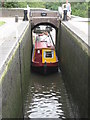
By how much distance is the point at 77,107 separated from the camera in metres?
10.1

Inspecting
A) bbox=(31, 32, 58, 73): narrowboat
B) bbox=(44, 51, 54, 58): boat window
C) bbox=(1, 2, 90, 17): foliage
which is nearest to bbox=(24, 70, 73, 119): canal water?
bbox=(31, 32, 58, 73): narrowboat

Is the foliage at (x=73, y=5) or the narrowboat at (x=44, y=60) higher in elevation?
the foliage at (x=73, y=5)

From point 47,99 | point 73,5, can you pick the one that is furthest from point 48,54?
point 73,5

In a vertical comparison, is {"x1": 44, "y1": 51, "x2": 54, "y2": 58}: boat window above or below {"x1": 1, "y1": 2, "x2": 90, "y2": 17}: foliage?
below

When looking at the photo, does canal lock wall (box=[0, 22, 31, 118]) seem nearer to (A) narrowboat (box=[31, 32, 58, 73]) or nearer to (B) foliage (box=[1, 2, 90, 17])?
(A) narrowboat (box=[31, 32, 58, 73])

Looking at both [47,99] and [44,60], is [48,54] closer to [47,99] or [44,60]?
[44,60]

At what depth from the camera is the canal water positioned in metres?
11.3

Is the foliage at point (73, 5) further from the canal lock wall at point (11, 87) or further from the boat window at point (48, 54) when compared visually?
the canal lock wall at point (11, 87)

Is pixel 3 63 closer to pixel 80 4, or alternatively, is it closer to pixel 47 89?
pixel 47 89

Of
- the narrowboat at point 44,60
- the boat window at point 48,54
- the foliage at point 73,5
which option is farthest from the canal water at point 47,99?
the foliage at point 73,5

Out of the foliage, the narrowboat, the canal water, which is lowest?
the canal water

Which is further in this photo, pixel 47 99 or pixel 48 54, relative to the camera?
pixel 48 54

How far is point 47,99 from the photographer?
1307 centimetres

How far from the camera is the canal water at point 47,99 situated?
11.3m
